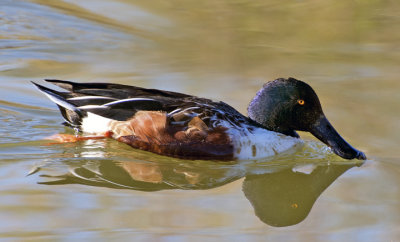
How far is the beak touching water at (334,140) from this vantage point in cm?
630

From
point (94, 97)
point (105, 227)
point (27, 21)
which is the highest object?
point (27, 21)

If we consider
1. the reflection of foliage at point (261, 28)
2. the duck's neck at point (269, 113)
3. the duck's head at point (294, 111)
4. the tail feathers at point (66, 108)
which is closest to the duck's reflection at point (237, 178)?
the duck's head at point (294, 111)

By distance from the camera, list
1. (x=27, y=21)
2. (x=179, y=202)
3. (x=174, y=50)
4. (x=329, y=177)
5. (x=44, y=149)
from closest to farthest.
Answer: (x=179, y=202)
(x=329, y=177)
(x=44, y=149)
(x=174, y=50)
(x=27, y=21)

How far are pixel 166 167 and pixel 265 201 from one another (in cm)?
108

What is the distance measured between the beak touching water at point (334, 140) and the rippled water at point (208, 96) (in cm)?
11

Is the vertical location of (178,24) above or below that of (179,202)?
above

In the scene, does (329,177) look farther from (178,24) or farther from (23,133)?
(178,24)

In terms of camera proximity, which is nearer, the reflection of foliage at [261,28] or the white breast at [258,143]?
the white breast at [258,143]

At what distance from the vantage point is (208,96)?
25.8 feet

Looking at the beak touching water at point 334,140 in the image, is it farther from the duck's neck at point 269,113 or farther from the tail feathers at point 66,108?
the tail feathers at point 66,108

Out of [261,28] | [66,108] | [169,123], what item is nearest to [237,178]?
[169,123]

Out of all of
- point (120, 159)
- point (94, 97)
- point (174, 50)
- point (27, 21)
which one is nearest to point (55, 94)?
point (94, 97)

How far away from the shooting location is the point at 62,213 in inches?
197

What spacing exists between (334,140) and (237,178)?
1.04m
